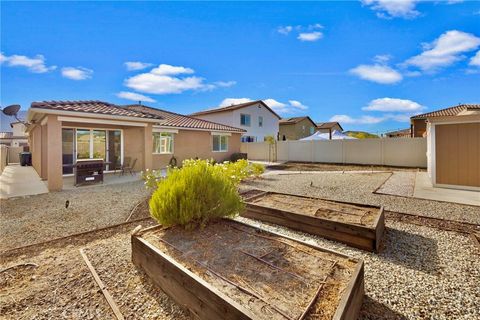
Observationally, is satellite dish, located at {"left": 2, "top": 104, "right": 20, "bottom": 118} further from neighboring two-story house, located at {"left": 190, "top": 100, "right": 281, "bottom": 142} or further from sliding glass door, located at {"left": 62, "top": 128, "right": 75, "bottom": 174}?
neighboring two-story house, located at {"left": 190, "top": 100, "right": 281, "bottom": 142}

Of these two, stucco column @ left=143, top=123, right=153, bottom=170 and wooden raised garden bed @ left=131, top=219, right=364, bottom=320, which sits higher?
stucco column @ left=143, top=123, right=153, bottom=170

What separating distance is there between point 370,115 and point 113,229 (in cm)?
4529

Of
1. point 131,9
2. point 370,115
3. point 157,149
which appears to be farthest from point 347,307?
point 370,115

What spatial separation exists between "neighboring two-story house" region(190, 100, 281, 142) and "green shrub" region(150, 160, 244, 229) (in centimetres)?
2386

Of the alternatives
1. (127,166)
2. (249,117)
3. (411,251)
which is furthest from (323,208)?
(249,117)

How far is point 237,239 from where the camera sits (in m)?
3.31

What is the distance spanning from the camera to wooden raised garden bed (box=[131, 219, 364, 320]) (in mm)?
1937

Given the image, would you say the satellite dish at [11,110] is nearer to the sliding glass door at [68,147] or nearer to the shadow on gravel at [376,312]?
the sliding glass door at [68,147]

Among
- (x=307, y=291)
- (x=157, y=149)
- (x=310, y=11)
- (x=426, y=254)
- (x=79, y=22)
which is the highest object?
(x=310, y=11)

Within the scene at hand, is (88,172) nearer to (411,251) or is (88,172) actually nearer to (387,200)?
(411,251)

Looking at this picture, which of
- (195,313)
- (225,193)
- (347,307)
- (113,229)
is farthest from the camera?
(113,229)

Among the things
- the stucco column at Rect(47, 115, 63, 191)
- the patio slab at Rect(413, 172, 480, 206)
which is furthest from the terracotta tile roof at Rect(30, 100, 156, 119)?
the patio slab at Rect(413, 172, 480, 206)

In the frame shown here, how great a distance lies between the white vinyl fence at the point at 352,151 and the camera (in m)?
16.1

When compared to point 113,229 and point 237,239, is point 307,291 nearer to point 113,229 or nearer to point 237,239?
point 237,239
